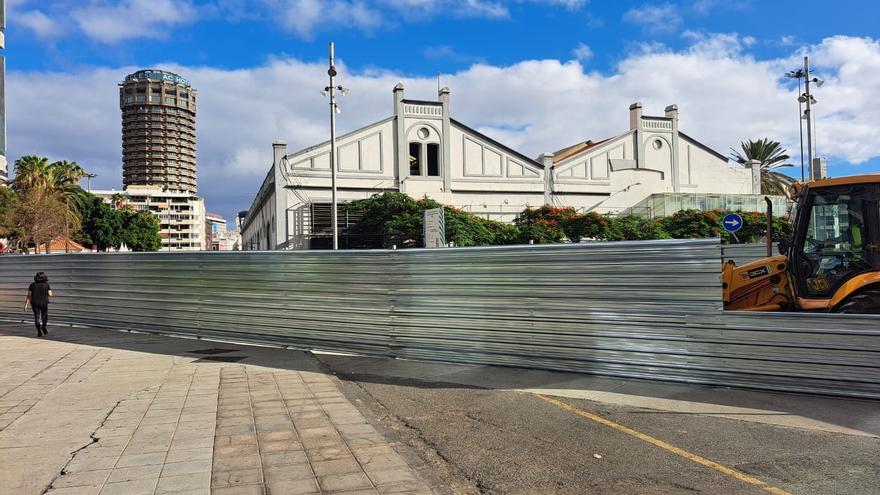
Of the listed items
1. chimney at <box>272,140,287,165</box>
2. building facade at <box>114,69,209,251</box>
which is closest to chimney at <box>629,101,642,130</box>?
chimney at <box>272,140,287,165</box>

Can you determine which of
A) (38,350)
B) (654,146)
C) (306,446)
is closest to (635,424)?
(306,446)

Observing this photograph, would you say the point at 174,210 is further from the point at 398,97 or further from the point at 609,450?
the point at 609,450

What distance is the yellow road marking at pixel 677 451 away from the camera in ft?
14.2

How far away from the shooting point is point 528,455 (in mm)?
5059

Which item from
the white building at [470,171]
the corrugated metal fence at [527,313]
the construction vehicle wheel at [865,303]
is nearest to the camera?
the corrugated metal fence at [527,313]

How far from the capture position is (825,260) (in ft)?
25.7

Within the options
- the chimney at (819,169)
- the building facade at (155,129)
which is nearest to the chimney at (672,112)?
the chimney at (819,169)

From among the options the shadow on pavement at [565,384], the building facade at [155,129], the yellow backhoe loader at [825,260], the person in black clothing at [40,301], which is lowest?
the shadow on pavement at [565,384]

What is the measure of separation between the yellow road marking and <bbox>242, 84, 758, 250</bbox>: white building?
32872 millimetres

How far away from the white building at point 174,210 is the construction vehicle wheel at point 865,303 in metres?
170

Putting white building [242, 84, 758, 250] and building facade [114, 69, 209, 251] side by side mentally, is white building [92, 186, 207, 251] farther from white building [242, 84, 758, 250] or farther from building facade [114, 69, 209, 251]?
white building [242, 84, 758, 250]

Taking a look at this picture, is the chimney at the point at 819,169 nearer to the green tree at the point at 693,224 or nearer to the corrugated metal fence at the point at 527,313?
the corrugated metal fence at the point at 527,313

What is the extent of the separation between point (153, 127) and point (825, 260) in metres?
206

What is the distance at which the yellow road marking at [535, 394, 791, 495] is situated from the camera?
14.2ft
